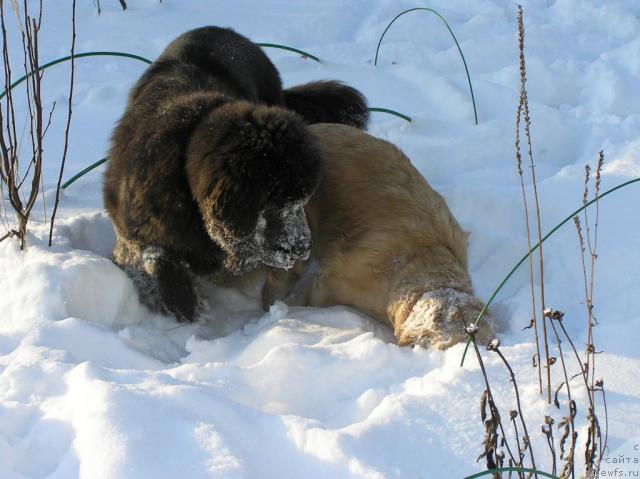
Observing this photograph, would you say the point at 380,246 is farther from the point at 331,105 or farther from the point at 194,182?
the point at 331,105

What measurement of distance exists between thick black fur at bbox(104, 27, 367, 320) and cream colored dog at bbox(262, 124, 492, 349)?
312 millimetres

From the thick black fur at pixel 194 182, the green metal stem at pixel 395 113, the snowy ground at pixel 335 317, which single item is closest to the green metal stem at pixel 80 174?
the snowy ground at pixel 335 317

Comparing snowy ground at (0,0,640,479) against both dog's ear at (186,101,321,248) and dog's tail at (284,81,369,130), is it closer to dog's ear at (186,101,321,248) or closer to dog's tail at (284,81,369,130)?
dog's tail at (284,81,369,130)

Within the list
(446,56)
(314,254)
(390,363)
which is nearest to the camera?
(390,363)

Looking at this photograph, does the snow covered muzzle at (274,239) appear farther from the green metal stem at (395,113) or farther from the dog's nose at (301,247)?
the green metal stem at (395,113)

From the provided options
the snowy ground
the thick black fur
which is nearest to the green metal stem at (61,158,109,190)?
the snowy ground

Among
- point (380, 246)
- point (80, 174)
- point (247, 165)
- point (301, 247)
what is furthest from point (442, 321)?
point (80, 174)

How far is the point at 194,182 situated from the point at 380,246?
0.90 metres

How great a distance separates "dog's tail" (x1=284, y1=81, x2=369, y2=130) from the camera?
4.67 metres

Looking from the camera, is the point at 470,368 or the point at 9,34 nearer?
the point at 470,368

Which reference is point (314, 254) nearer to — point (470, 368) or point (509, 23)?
point (470, 368)

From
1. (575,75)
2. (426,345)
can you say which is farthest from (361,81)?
(426,345)

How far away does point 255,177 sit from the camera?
2928 millimetres

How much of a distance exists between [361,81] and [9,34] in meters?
3.05
